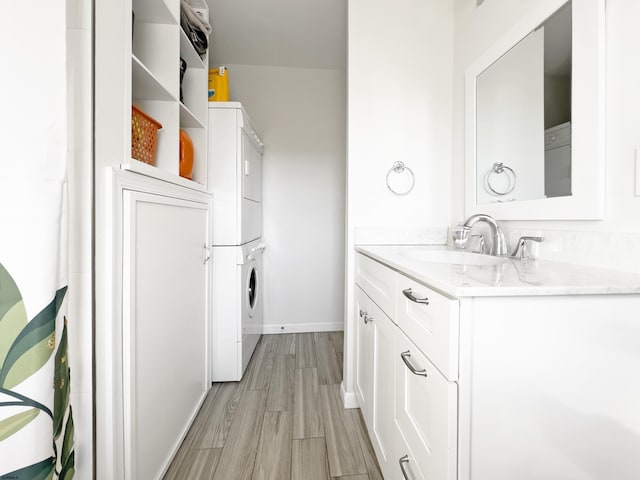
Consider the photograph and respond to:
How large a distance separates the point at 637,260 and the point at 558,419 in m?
0.48

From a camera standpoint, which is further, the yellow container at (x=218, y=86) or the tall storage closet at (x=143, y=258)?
the yellow container at (x=218, y=86)

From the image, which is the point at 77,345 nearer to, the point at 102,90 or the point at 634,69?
→ the point at 102,90

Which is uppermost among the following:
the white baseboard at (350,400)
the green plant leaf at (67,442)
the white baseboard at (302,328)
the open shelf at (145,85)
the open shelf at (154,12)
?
the open shelf at (154,12)

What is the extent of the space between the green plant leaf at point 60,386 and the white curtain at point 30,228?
0.4 inches

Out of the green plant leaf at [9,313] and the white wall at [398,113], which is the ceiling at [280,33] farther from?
the green plant leaf at [9,313]

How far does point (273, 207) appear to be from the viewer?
286 cm

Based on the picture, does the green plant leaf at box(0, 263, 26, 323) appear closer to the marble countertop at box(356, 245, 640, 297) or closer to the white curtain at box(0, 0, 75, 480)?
the white curtain at box(0, 0, 75, 480)

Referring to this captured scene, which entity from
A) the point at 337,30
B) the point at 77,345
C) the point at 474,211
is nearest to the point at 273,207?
the point at 337,30

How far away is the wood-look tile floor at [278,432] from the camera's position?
1262 mm

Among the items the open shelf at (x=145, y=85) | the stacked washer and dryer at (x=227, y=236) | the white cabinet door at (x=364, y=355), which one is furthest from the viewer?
the stacked washer and dryer at (x=227, y=236)

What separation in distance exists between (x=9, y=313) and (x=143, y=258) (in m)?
0.46

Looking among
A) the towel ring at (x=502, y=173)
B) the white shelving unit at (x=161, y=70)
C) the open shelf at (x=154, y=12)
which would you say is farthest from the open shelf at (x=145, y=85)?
the towel ring at (x=502, y=173)

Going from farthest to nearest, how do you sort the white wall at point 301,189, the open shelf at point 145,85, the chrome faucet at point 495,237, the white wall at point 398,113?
the white wall at point 301,189 → the white wall at point 398,113 → the chrome faucet at point 495,237 → the open shelf at point 145,85

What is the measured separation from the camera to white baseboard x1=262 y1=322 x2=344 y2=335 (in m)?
2.88
